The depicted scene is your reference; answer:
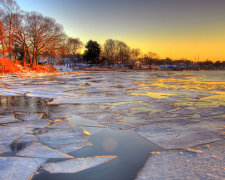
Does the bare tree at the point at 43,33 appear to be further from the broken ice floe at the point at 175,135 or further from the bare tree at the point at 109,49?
the bare tree at the point at 109,49

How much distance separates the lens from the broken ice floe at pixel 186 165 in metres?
1.89

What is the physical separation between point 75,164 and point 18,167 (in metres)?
0.59

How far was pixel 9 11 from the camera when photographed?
28.2 metres

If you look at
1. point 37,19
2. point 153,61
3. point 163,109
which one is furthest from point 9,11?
point 153,61

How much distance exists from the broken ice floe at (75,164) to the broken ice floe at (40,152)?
19 centimetres

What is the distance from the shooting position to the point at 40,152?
2.42m

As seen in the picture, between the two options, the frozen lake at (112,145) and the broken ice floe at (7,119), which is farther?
the broken ice floe at (7,119)

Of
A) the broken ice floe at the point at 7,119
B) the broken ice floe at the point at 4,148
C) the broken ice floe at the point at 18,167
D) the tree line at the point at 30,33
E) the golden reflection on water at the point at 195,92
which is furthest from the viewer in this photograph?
the tree line at the point at 30,33

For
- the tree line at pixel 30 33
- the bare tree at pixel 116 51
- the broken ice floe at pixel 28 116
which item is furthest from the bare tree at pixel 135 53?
the broken ice floe at pixel 28 116

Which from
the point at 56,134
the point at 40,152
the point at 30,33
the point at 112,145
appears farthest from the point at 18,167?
the point at 30,33

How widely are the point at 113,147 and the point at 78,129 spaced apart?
3.17 ft

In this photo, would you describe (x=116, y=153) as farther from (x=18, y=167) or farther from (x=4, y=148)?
(x=4, y=148)

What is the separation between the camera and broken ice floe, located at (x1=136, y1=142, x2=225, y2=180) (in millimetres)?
1893

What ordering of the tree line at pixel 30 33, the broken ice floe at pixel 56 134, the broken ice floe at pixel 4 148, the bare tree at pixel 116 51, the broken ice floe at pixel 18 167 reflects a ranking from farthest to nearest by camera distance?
the bare tree at pixel 116 51 < the tree line at pixel 30 33 < the broken ice floe at pixel 56 134 < the broken ice floe at pixel 4 148 < the broken ice floe at pixel 18 167
